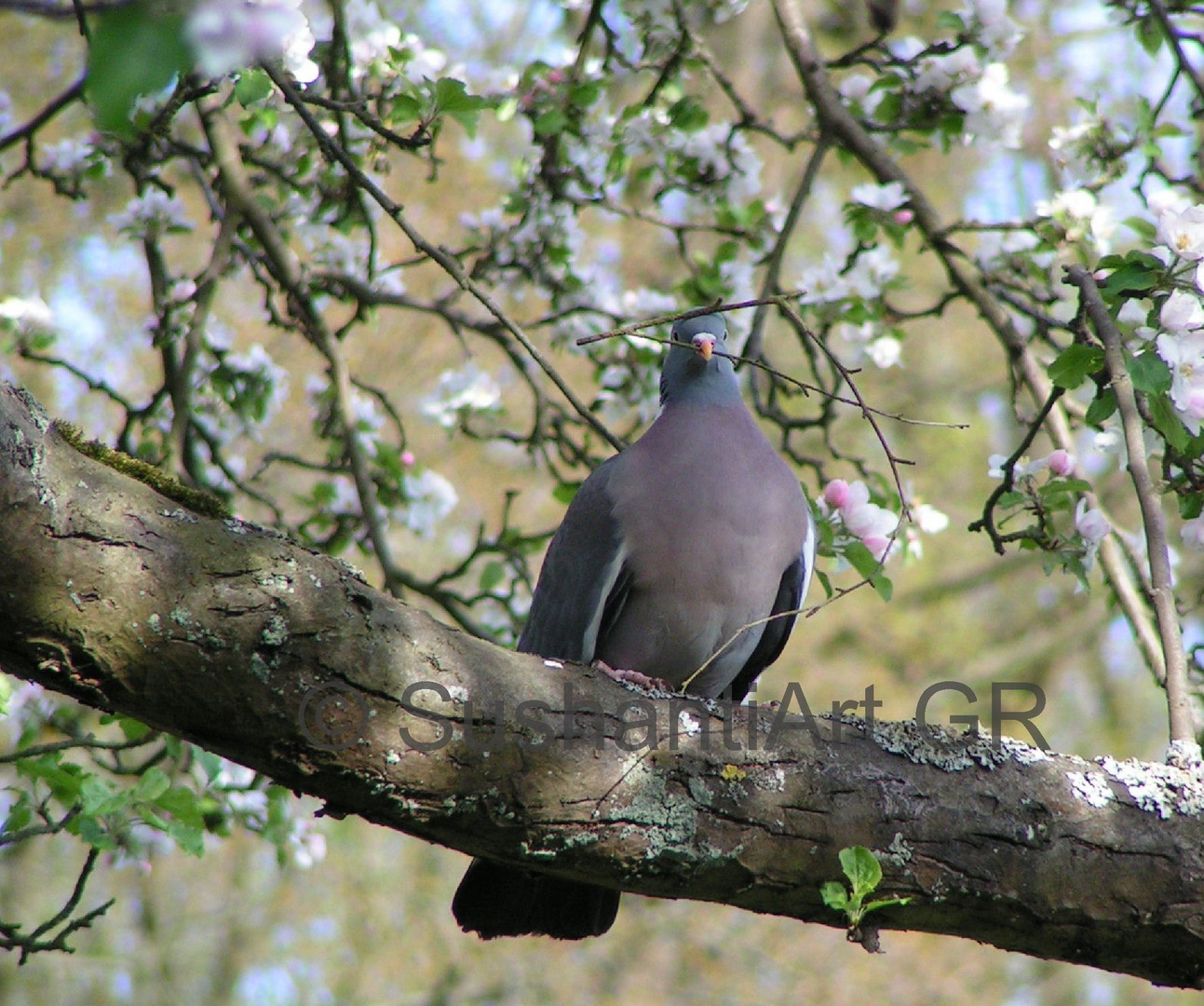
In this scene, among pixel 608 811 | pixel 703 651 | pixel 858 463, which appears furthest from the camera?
pixel 858 463

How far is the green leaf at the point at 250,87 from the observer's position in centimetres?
280

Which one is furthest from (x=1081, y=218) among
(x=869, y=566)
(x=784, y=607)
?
(x=784, y=607)

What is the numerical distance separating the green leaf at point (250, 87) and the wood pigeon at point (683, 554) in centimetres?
122

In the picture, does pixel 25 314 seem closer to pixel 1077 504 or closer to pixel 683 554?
pixel 683 554

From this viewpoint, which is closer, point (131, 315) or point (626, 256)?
point (131, 315)

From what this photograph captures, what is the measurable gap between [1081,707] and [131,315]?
7970 mm

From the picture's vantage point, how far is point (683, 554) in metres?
3.23

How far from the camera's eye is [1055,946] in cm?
228

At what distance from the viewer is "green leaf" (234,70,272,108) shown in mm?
2799

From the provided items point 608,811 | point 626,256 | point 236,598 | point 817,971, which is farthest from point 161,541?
point 817,971

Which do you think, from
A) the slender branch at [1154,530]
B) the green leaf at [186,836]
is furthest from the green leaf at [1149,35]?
the green leaf at [186,836]

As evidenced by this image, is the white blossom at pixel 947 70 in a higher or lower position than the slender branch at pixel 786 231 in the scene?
higher

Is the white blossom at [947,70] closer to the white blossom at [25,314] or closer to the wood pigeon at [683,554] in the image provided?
the wood pigeon at [683,554]

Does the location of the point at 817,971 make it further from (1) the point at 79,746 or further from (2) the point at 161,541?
(2) the point at 161,541
